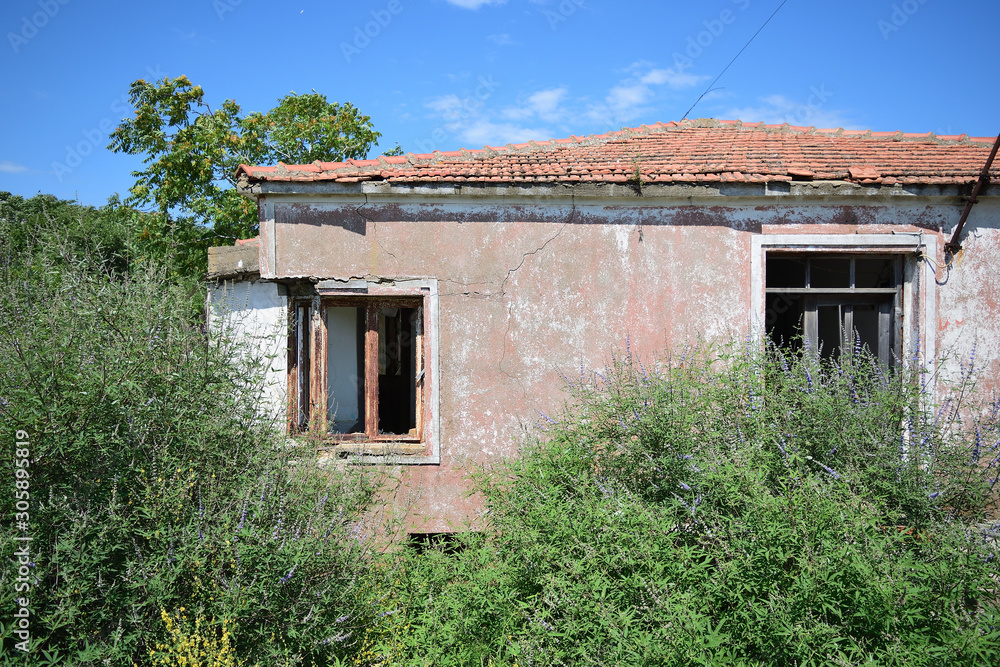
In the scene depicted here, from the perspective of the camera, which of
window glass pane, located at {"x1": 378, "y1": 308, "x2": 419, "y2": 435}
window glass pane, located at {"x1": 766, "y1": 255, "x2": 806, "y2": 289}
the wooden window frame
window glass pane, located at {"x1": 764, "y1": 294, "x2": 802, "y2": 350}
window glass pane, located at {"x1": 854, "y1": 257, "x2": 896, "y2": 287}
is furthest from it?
window glass pane, located at {"x1": 378, "y1": 308, "x2": 419, "y2": 435}

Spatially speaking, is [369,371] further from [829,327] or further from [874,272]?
[874,272]

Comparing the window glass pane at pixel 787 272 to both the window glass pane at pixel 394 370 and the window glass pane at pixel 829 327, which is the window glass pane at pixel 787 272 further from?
the window glass pane at pixel 394 370

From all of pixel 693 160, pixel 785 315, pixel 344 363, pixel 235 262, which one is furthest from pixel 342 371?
pixel 785 315

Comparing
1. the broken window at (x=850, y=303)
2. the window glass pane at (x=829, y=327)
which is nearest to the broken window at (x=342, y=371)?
the broken window at (x=850, y=303)

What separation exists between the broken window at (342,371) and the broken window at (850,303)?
410cm

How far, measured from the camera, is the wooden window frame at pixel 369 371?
6594 millimetres

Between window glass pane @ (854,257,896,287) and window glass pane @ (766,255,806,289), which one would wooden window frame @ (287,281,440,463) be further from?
window glass pane @ (854,257,896,287)

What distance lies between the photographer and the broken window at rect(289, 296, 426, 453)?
6695 mm

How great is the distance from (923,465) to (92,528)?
608cm

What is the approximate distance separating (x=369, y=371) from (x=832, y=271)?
561cm

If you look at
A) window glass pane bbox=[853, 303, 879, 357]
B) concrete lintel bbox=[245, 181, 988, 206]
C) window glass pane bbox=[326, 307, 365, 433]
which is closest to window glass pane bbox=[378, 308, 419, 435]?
window glass pane bbox=[326, 307, 365, 433]

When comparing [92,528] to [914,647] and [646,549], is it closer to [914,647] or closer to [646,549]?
[646,549]

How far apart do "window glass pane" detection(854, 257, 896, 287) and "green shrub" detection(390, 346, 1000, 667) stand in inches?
83.9

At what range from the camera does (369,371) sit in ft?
21.9
